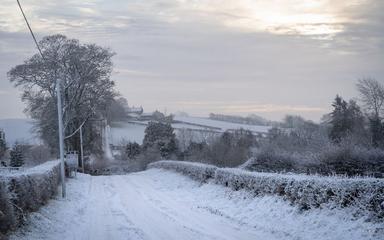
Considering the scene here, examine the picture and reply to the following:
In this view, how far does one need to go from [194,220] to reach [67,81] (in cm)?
4101

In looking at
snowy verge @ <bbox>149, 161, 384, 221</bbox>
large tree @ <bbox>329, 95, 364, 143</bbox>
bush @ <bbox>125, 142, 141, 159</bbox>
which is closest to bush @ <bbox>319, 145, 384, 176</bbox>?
snowy verge @ <bbox>149, 161, 384, 221</bbox>

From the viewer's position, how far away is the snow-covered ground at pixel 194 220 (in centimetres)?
1339

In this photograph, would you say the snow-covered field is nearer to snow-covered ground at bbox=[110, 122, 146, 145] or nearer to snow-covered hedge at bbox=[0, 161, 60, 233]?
snow-covered ground at bbox=[110, 122, 146, 145]

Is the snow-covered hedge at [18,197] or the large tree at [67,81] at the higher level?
the large tree at [67,81]

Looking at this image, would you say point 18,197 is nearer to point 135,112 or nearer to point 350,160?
point 350,160

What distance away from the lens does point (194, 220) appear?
56.5 ft

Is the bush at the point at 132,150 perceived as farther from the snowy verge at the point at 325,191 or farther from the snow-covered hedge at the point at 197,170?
the snowy verge at the point at 325,191

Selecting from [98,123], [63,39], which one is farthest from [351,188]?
[98,123]

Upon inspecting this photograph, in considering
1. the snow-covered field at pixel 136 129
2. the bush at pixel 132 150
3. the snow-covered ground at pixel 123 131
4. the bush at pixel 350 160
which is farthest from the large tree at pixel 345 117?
the snow-covered ground at pixel 123 131

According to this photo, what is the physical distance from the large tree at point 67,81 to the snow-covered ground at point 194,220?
2997 cm

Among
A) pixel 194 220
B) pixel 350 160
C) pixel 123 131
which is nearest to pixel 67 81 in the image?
pixel 350 160

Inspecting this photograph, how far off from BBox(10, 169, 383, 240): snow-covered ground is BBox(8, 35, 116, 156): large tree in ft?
98.3

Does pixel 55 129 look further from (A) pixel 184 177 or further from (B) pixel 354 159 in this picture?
(B) pixel 354 159

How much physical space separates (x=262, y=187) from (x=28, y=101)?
42.5 meters
